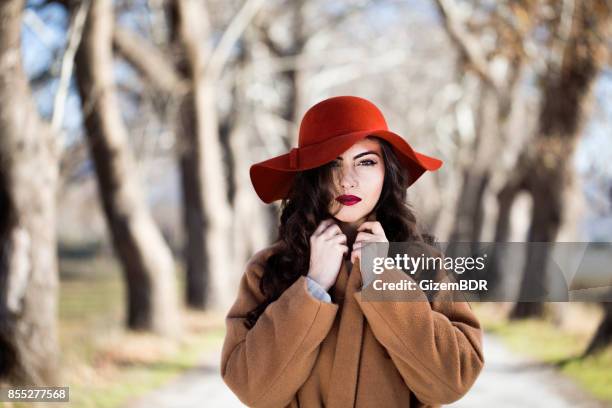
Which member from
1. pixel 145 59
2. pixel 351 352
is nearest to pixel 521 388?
pixel 351 352

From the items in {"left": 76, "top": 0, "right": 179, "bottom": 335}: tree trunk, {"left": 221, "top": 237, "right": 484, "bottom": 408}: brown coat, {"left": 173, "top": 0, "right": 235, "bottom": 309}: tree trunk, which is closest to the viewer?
{"left": 221, "top": 237, "right": 484, "bottom": 408}: brown coat

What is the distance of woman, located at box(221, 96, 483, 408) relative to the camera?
6.70 ft

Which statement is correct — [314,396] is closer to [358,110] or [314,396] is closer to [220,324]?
[358,110]

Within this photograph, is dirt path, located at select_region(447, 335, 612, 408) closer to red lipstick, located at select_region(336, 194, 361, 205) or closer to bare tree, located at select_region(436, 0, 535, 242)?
bare tree, located at select_region(436, 0, 535, 242)

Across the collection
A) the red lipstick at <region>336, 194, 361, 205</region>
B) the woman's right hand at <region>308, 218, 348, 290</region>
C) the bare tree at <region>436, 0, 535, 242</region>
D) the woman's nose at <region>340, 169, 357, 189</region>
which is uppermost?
the bare tree at <region>436, 0, 535, 242</region>

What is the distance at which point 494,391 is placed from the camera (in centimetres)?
645

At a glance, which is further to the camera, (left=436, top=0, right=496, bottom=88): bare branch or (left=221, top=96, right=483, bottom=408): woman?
(left=436, top=0, right=496, bottom=88): bare branch

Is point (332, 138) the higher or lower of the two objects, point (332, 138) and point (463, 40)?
the lower

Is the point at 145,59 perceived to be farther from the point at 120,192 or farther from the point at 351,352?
the point at 351,352

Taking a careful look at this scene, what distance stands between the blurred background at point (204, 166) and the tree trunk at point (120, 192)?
2 cm

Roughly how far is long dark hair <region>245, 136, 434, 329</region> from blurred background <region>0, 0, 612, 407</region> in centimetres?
33

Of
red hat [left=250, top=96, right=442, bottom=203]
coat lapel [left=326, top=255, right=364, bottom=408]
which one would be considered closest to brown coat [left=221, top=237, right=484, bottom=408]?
coat lapel [left=326, top=255, right=364, bottom=408]

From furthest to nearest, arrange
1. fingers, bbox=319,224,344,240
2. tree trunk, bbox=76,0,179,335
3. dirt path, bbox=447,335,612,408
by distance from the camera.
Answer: tree trunk, bbox=76,0,179,335, dirt path, bbox=447,335,612,408, fingers, bbox=319,224,344,240

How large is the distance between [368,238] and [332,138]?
33 cm
